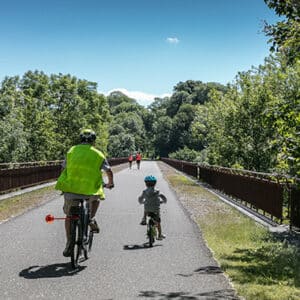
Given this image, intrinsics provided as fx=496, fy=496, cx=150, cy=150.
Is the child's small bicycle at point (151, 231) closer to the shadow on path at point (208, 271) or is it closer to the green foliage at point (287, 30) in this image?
the shadow on path at point (208, 271)

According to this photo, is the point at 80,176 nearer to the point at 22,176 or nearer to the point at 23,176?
the point at 22,176

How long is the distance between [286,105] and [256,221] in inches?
175

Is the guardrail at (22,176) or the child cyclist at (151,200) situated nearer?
the child cyclist at (151,200)

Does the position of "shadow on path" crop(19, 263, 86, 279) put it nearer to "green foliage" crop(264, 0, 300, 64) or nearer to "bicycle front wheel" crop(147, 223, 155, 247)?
"bicycle front wheel" crop(147, 223, 155, 247)

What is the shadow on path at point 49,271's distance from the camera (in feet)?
21.0

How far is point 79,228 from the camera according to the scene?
6848 millimetres

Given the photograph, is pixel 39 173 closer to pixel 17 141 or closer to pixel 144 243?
pixel 17 141

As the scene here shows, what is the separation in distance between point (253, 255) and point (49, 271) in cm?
348

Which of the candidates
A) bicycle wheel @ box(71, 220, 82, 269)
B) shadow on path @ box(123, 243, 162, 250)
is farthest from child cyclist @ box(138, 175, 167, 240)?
bicycle wheel @ box(71, 220, 82, 269)

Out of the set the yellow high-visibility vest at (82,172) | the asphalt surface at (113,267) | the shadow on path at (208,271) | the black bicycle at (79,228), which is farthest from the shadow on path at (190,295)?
the yellow high-visibility vest at (82,172)

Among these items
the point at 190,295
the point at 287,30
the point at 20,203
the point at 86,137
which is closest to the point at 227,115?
the point at 20,203

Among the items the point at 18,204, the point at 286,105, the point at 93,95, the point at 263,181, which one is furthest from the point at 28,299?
the point at 93,95

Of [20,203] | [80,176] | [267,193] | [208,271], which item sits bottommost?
[20,203]

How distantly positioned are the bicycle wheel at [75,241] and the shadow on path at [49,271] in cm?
14
